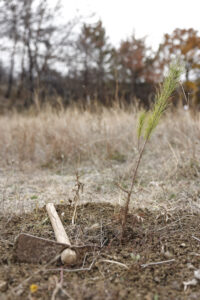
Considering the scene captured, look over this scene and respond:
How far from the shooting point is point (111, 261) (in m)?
1.28

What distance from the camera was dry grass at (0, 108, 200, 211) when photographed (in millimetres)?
2375

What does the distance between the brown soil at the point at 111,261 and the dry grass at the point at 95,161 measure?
21 cm

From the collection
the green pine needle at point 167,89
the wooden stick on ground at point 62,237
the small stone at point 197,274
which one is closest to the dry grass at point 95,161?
the wooden stick on ground at point 62,237

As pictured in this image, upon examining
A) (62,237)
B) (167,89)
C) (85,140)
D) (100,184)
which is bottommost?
(100,184)

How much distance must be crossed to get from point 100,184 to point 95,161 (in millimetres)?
894

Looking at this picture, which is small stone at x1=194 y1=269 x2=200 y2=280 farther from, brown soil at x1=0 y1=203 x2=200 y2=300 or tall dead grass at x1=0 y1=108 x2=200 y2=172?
tall dead grass at x1=0 y1=108 x2=200 y2=172

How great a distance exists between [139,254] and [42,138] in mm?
3531

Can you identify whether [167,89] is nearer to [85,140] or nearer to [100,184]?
[100,184]

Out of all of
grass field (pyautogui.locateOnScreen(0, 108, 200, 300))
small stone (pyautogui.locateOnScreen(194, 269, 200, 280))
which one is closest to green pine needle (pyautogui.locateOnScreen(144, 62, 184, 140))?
grass field (pyautogui.locateOnScreen(0, 108, 200, 300))

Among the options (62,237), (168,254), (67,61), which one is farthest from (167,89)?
(67,61)

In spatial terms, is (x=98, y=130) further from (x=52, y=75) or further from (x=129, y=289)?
(x=52, y=75)

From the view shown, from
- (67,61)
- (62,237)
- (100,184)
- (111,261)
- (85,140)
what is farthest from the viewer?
(67,61)

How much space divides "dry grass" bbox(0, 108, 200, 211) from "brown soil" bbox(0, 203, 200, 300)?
0.21m

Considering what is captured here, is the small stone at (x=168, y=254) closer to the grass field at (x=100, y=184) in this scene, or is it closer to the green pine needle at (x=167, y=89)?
the grass field at (x=100, y=184)
